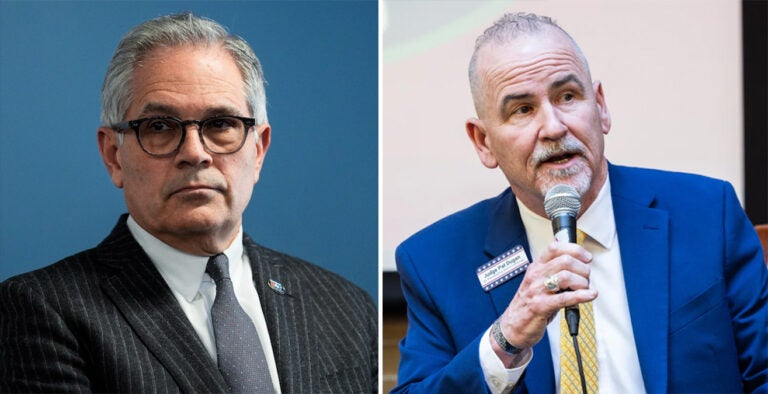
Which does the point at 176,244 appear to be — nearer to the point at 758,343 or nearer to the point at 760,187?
the point at 758,343

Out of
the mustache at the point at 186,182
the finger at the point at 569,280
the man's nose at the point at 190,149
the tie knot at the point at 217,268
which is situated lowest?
the finger at the point at 569,280

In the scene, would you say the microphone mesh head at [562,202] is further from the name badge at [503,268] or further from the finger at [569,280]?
the name badge at [503,268]

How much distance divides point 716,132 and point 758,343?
87 centimetres

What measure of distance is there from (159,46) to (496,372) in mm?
1362

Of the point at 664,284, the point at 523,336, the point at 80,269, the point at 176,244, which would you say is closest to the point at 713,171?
the point at 664,284

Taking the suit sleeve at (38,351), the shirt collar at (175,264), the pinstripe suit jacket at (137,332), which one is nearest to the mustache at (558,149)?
the pinstripe suit jacket at (137,332)

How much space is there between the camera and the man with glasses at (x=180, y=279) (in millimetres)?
2611

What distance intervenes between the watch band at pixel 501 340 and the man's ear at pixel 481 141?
0.58 meters

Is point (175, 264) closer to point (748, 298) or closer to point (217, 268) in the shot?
point (217, 268)

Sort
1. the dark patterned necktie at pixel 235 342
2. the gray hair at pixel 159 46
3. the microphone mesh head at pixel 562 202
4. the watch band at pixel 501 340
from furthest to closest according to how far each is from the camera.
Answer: the gray hair at pixel 159 46 → the dark patterned necktie at pixel 235 342 → the watch band at pixel 501 340 → the microphone mesh head at pixel 562 202

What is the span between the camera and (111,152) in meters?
2.87

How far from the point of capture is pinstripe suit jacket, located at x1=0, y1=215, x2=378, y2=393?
102 inches

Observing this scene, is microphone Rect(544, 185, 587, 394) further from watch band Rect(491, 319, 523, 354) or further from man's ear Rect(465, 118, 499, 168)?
man's ear Rect(465, 118, 499, 168)

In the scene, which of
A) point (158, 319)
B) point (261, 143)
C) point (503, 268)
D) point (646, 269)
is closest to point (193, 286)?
point (158, 319)
